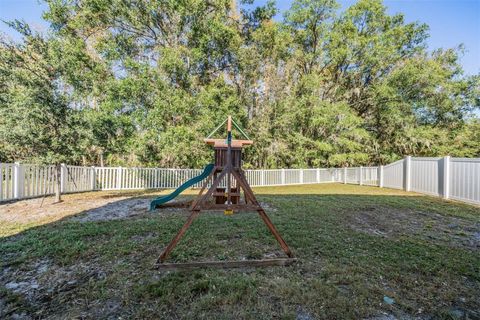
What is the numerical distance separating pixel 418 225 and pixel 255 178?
29.5 feet

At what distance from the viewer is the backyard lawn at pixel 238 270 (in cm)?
194

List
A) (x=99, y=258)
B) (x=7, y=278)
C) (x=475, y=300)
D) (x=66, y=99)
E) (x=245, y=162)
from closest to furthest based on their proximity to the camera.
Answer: (x=475, y=300), (x=7, y=278), (x=99, y=258), (x=66, y=99), (x=245, y=162)

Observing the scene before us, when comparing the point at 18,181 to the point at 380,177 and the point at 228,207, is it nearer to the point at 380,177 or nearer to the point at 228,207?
the point at 228,207

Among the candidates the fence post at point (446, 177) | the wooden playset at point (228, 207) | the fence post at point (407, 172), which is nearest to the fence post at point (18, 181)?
the wooden playset at point (228, 207)

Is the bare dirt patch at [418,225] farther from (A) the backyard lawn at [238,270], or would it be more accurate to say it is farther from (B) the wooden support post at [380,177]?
(B) the wooden support post at [380,177]

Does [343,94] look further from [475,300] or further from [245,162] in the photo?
[475,300]

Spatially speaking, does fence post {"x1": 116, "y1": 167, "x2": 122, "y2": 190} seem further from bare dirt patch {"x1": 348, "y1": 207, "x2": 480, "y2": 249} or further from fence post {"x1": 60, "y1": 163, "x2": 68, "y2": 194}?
bare dirt patch {"x1": 348, "y1": 207, "x2": 480, "y2": 249}

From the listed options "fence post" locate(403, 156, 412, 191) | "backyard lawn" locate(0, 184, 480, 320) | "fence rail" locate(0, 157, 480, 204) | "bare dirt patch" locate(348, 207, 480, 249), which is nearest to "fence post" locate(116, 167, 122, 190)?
"fence rail" locate(0, 157, 480, 204)

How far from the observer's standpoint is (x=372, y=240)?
3654 millimetres

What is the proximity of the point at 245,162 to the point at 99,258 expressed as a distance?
1227 centimetres

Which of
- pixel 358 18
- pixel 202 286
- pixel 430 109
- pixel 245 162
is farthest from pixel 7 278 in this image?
pixel 430 109

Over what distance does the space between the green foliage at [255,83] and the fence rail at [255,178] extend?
1.06 meters

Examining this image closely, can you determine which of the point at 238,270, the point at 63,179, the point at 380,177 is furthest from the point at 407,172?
the point at 63,179

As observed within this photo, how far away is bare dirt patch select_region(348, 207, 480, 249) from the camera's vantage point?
3893mm
